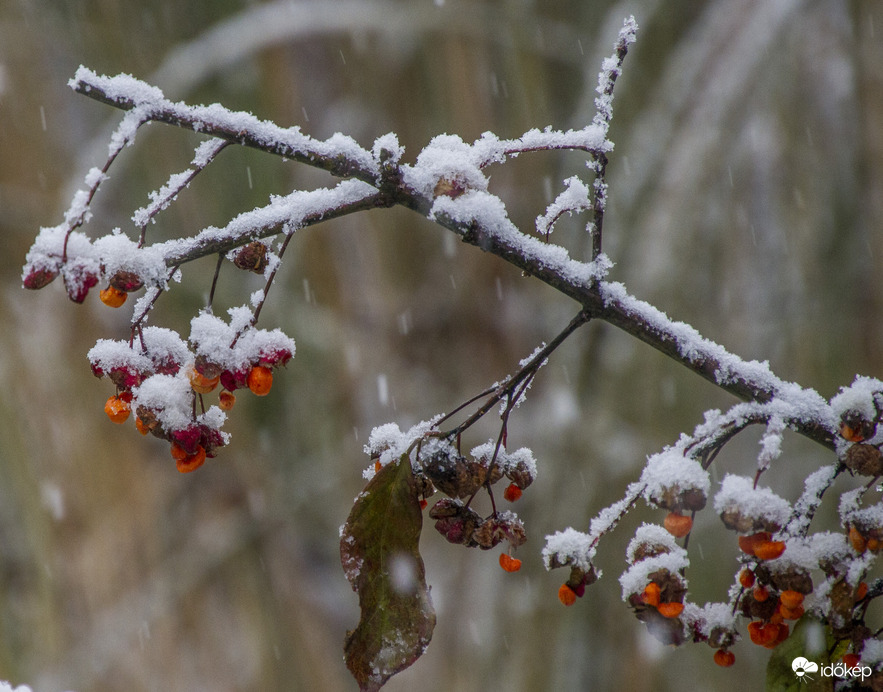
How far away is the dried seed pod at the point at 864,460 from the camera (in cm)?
45

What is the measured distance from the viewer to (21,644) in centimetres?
227

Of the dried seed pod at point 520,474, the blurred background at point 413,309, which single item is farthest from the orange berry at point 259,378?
the blurred background at point 413,309

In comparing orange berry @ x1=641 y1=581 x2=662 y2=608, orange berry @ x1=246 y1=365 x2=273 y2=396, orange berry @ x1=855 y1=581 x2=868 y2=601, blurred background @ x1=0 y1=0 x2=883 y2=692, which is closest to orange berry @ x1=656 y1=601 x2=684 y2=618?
orange berry @ x1=641 y1=581 x2=662 y2=608

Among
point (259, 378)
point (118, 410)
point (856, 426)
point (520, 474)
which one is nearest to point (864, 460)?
point (856, 426)

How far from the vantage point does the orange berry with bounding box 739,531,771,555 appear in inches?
19.1

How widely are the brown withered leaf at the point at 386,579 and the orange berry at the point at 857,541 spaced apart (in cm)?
29

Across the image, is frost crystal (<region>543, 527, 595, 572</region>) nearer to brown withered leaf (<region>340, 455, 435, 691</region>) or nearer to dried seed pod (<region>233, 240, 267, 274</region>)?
brown withered leaf (<region>340, 455, 435, 691</region>)

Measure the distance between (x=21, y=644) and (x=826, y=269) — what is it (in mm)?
2754

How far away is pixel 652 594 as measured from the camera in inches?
19.2

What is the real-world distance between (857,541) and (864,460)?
6cm

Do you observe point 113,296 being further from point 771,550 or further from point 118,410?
point 771,550

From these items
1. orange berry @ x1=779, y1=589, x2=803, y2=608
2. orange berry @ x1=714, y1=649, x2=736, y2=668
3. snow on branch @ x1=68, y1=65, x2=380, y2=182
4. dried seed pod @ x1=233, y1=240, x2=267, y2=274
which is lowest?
orange berry @ x1=714, y1=649, x2=736, y2=668

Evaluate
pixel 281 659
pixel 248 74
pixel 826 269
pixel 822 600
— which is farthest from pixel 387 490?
pixel 248 74

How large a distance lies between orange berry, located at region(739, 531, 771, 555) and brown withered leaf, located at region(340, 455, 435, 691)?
0.22 meters
